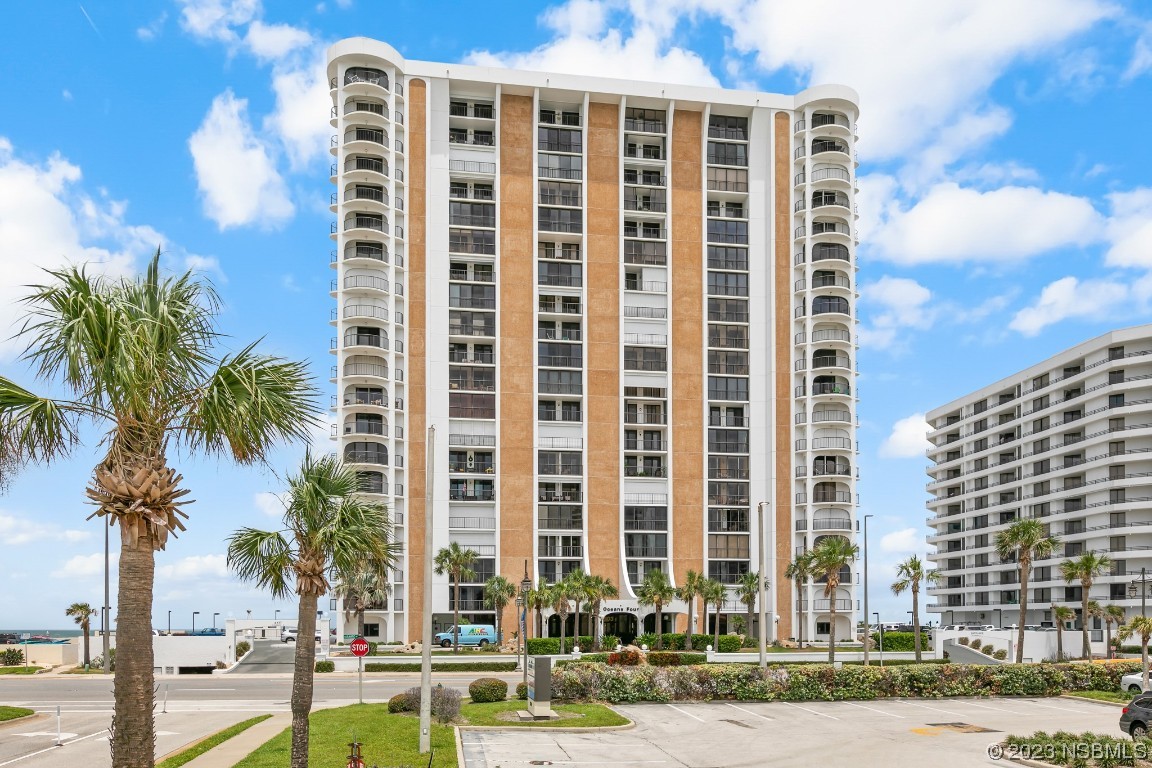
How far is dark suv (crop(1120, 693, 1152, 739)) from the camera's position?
30844 mm

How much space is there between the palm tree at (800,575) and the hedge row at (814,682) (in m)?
33.2

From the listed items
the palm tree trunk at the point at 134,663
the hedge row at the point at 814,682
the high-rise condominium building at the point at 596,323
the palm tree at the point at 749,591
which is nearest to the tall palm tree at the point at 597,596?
the high-rise condominium building at the point at 596,323

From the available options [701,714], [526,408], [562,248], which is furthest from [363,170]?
[701,714]

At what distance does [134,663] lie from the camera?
13.8 meters

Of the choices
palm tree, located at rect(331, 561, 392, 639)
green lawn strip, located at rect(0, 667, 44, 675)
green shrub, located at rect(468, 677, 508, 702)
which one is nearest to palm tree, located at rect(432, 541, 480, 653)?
palm tree, located at rect(331, 561, 392, 639)

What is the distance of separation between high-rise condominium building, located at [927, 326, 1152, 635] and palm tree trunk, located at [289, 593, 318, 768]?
296 ft

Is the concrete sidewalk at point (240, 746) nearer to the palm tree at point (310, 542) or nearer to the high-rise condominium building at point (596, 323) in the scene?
the palm tree at point (310, 542)

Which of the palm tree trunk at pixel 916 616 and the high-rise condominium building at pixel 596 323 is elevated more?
the high-rise condominium building at pixel 596 323

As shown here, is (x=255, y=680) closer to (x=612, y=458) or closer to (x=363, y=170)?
(x=612, y=458)

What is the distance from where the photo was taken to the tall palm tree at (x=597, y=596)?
80800mm

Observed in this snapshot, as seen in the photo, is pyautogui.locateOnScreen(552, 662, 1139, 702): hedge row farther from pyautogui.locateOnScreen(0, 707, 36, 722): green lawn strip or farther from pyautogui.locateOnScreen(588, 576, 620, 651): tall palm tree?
pyautogui.locateOnScreen(588, 576, 620, 651): tall palm tree

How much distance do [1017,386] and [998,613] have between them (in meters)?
27.3

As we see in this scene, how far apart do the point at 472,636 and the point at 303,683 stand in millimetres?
61778

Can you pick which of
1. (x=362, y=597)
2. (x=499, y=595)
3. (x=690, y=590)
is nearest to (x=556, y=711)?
(x=362, y=597)
